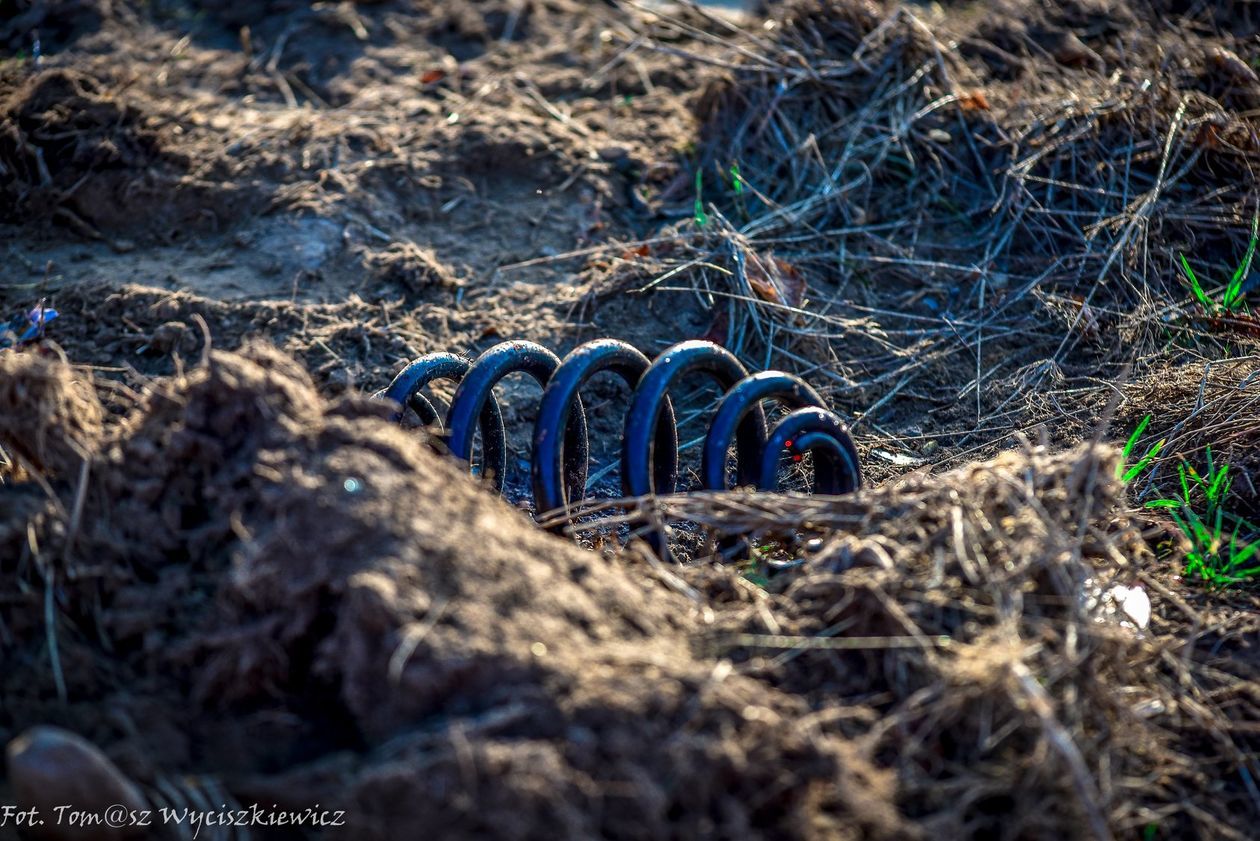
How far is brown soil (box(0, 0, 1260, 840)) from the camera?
1.93 meters

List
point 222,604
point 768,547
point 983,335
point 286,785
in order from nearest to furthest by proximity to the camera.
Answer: point 286,785 → point 222,604 → point 768,547 → point 983,335

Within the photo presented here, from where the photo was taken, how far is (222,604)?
2.11m

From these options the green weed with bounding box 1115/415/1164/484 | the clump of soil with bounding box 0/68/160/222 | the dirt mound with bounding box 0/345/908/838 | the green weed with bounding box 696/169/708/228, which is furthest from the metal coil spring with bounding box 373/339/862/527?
the clump of soil with bounding box 0/68/160/222

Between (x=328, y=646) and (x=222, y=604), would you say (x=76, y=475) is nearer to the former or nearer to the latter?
(x=222, y=604)

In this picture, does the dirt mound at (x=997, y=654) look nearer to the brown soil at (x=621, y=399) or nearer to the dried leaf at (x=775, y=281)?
the brown soil at (x=621, y=399)

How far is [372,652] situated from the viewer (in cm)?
196

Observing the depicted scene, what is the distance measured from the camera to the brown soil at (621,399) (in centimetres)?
193

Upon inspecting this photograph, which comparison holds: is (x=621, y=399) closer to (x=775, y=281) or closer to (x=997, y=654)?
(x=775, y=281)

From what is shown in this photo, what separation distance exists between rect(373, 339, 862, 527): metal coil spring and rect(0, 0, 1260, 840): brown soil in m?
0.19

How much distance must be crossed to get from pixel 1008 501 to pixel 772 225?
2.32 metres

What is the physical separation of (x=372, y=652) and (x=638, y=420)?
1050 millimetres

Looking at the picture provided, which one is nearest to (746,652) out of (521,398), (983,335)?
(521,398)

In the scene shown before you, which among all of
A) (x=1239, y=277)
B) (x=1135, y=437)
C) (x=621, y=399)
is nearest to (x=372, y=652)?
(x=621, y=399)

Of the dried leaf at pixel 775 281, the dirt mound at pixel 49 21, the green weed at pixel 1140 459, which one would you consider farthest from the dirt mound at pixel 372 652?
the dirt mound at pixel 49 21
